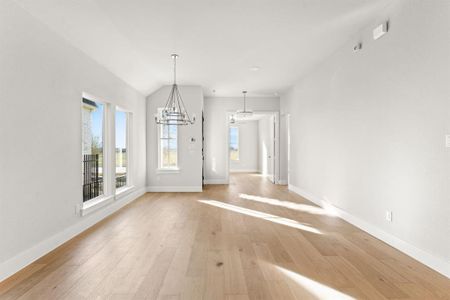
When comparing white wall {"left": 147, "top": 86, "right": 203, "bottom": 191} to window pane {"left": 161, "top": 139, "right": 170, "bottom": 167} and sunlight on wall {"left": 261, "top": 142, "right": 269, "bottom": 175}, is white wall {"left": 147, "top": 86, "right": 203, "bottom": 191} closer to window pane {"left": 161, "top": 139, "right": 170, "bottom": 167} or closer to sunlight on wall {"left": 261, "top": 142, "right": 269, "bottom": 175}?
window pane {"left": 161, "top": 139, "right": 170, "bottom": 167}

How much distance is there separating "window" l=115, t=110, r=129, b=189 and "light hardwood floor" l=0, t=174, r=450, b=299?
1734 millimetres

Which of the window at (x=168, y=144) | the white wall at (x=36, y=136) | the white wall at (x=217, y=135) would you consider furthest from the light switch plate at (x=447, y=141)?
the white wall at (x=217, y=135)

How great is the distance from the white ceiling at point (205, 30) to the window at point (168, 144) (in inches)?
75.1

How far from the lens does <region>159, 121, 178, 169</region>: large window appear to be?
7.56m

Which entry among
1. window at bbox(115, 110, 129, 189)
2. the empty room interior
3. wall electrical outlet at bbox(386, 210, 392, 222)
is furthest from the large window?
wall electrical outlet at bbox(386, 210, 392, 222)

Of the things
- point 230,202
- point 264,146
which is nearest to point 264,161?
point 264,146

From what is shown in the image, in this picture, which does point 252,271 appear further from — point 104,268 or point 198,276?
point 104,268

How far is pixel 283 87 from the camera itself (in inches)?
305

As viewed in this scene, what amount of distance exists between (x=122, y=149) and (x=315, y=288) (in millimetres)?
5080

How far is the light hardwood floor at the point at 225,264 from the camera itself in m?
2.28

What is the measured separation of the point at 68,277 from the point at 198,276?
1.21 meters

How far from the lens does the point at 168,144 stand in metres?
7.58

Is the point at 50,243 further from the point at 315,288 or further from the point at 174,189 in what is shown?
the point at 174,189

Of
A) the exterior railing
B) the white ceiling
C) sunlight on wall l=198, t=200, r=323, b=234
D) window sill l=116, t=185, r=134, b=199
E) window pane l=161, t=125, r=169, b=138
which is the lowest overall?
sunlight on wall l=198, t=200, r=323, b=234
